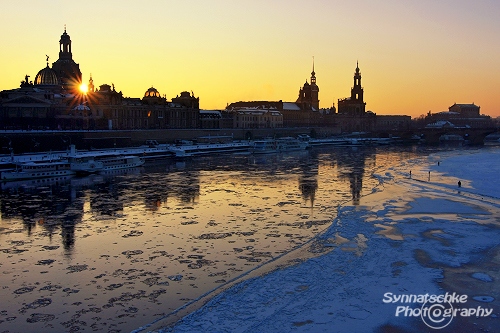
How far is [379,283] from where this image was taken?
15.9 meters

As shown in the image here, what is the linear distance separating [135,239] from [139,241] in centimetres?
49

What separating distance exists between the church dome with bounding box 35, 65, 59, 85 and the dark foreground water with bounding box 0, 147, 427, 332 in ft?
176

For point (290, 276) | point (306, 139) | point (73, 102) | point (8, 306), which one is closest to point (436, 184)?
point (290, 276)

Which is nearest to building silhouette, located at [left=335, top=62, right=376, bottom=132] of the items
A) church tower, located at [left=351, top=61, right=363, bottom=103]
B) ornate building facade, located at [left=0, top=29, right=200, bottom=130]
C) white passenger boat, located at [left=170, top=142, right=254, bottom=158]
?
church tower, located at [left=351, top=61, right=363, bottom=103]

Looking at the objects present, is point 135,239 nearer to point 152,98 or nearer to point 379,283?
point 379,283

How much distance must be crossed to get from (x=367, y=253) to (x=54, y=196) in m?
24.4

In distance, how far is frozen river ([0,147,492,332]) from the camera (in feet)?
48.0

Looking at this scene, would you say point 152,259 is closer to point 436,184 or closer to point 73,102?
point 436,184

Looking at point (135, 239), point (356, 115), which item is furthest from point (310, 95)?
point (135, 239)

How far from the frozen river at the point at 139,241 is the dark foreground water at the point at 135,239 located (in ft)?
0.15

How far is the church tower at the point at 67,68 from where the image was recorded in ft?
324

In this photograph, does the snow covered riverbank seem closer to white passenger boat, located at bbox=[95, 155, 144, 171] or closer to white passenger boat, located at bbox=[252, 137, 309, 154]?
white passenger boat, located at bbox=[95, 155, 144, 171]

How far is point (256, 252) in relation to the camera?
781 inches

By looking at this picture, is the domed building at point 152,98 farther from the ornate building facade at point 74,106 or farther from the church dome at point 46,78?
the church dome at point 46,78
